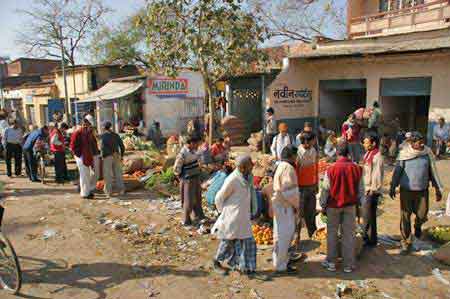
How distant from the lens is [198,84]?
19594 millimetres

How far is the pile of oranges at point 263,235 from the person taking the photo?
5634 millimetres

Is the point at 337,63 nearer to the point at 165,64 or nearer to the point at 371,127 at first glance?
the point at 371,127

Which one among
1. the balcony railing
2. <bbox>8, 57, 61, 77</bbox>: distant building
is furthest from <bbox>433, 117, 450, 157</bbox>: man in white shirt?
<bbox>8, 57, 61, 77</bbox>: distant building

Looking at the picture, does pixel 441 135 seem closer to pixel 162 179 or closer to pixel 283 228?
pixel 162 179

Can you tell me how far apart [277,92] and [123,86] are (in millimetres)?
7649

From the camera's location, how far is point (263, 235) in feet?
18.8

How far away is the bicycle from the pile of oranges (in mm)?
3180

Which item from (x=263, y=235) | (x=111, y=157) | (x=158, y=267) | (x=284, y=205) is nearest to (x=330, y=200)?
(x=284, y=205)

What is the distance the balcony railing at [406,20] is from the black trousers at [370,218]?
12.4 meters

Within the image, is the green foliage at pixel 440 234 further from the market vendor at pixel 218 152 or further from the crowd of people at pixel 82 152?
the crowd of people at pixel 82 152

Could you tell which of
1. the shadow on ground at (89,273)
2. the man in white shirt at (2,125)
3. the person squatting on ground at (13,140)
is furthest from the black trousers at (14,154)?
the shadow on ground at (89,273)

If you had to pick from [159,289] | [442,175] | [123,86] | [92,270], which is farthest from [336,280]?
[123,86]

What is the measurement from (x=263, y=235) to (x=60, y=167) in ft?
20.0

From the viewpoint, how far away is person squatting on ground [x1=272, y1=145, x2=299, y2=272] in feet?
14.4
